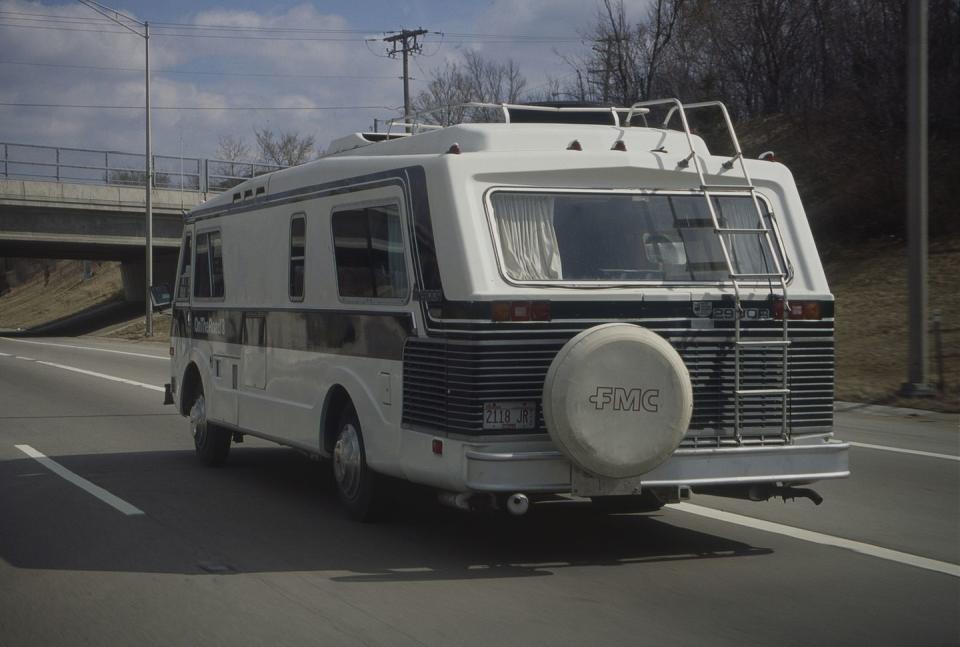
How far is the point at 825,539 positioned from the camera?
8281mm

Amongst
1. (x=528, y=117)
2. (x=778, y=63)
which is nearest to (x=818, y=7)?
(x=778, y=63)

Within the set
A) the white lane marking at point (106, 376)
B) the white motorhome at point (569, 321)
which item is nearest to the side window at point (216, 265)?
the white motorhome at point (569, 321)

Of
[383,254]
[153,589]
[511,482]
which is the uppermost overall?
[383,254]

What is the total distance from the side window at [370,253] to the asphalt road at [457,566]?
171cm

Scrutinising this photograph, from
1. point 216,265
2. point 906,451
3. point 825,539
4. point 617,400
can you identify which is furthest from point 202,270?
point 906,451

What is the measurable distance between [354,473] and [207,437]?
3.65 meters

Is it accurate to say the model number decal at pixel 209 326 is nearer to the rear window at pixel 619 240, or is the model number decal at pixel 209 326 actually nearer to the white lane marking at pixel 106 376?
the rear window at pixel 619 240

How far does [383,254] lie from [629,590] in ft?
9.38

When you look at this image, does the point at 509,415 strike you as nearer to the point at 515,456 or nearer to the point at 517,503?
the point at 515,456

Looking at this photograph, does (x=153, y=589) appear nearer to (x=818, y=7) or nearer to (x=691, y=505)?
(x=691, y=505)

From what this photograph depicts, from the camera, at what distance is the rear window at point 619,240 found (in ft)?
25.1

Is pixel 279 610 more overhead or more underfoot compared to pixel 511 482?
more underfoot

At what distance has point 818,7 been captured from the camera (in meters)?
36.0

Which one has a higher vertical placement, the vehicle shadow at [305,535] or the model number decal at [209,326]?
the model number decal at [209,326]
